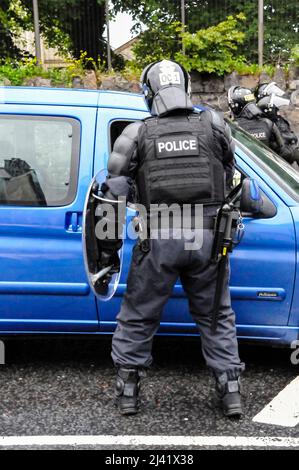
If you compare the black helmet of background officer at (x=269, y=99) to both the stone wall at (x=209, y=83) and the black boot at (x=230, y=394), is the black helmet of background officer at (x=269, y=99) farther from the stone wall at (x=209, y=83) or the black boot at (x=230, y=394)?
the black boot at (x=230, y=394)

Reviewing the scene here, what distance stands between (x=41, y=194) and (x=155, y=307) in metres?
1.01

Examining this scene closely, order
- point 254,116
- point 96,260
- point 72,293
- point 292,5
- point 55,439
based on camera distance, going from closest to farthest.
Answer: point 55,439, point 96,260, point 72,293, point 254,116, point 292,5

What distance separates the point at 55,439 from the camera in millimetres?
2904

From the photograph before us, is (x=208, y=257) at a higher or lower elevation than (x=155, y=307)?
higher

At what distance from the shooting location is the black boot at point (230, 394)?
10.1 ft

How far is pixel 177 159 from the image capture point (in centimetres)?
294

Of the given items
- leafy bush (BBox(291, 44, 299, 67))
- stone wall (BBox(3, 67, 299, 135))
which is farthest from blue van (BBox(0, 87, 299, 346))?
leafy bush (BBox(291, 44, 299, 67))

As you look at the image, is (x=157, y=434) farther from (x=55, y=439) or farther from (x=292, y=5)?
(x=292, y=5)

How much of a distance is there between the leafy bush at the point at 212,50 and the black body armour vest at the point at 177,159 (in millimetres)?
6443

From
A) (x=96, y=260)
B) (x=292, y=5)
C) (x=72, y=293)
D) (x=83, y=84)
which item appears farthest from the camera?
(x=292, y=5)

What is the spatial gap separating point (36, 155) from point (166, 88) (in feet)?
3.10

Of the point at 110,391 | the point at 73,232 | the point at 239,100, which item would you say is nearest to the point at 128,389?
the point at 110,391

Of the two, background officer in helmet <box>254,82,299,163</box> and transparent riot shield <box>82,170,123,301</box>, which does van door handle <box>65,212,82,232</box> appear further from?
background officer in helmet <box>254,82,299,163</box>

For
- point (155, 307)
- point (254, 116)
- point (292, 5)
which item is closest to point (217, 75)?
point (292, 5)
